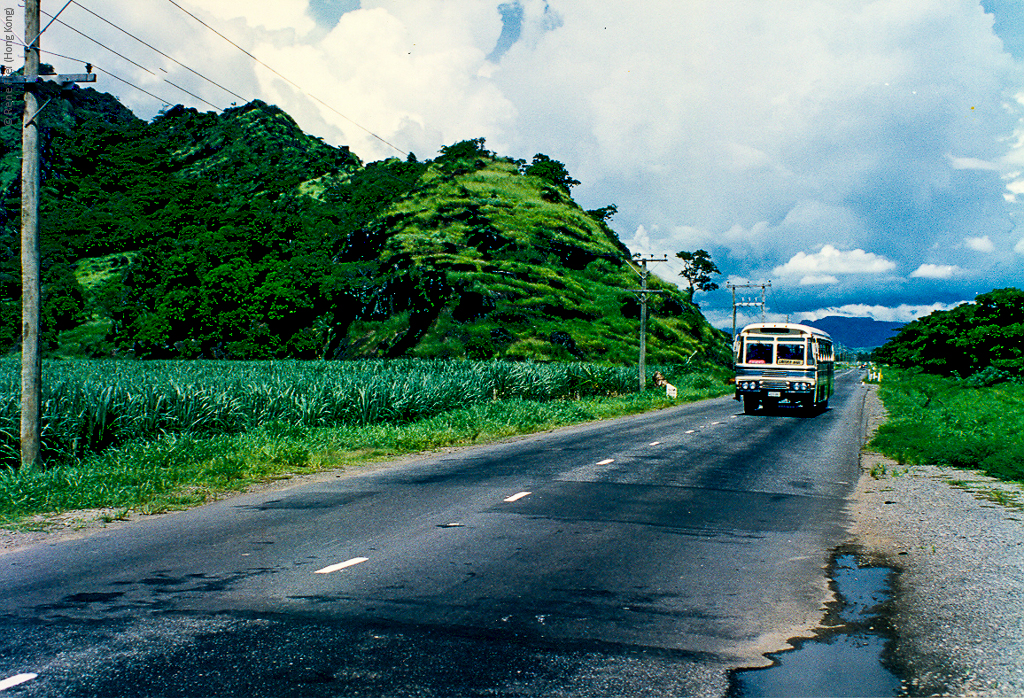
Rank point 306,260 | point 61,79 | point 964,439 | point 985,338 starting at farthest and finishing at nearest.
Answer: point 306,260
point 985,338
point 964,439
point 61,79

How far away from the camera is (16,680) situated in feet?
13.9

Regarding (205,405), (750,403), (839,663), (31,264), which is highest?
(31,264)

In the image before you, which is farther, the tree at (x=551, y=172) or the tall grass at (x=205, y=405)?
the tree at (x=551, y=172)

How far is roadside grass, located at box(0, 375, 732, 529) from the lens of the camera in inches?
387

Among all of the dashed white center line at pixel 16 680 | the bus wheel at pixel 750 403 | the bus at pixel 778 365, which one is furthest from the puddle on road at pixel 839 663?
the bus wheel at pixel 750 403

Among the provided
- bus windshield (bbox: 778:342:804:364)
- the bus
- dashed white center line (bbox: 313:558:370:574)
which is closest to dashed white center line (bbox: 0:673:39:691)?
dashed white center line (bbox: 313:558:370:574)

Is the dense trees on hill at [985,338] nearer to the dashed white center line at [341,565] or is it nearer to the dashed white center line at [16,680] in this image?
the dashed white center line at [341,565]

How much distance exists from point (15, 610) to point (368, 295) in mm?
81044

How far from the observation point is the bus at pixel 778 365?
29328mm

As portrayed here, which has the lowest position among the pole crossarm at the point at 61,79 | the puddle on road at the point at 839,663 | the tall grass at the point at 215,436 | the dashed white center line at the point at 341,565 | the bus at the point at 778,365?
the puddle on road at the point at 839,663

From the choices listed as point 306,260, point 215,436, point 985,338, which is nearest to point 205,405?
point 215,436

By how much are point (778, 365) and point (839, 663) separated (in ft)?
86.2

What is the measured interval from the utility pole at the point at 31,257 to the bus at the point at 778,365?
2515 cm

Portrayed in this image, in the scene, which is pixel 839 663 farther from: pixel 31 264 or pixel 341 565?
pixel 31 264
